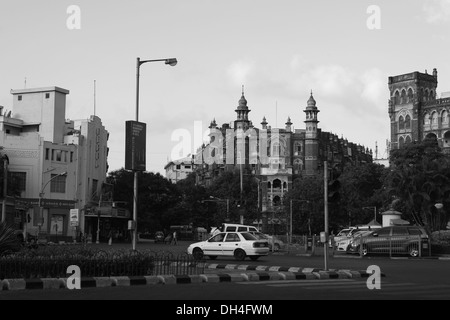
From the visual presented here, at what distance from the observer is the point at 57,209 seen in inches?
3036

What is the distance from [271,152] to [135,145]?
377ft

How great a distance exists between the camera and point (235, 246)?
3497cm

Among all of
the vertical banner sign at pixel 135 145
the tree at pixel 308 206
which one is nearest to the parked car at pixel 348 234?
the vertical banner sign at pixel 135 145

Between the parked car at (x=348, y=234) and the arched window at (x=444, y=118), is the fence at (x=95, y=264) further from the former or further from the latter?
the arched window at (x=444, y=118)

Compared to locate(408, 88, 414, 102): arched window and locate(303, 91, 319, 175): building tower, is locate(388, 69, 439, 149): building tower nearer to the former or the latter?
locate(408, 88, 414, 102): arched window

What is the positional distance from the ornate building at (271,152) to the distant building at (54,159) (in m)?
50.8

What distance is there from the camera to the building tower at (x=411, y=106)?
120 m

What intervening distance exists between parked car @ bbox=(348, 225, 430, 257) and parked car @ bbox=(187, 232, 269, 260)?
8922 mm

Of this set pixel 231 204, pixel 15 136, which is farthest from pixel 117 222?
pixel 231 204

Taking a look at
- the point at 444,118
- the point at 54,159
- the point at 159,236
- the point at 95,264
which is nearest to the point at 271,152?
the point at 444,118

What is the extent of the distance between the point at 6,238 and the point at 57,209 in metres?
57.7

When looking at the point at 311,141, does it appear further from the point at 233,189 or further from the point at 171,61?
the point at 171,61

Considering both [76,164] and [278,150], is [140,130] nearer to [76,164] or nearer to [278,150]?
[76,164]

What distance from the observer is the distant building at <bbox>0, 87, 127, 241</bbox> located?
3004 inches
